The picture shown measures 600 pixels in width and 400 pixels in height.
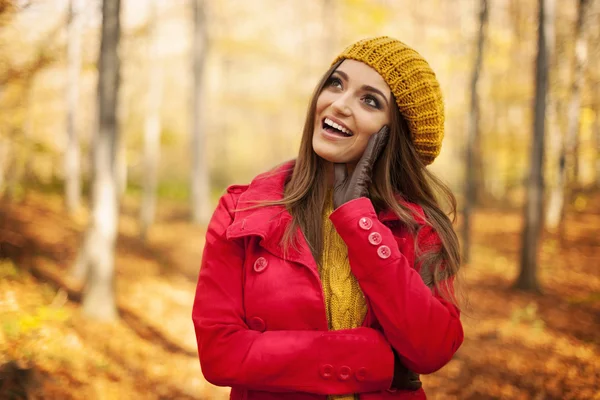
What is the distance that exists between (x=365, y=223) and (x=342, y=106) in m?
0.51

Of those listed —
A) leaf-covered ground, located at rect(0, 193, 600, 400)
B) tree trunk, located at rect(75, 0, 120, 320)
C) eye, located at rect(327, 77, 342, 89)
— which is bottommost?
leaf-covered ground, located at rect(0, 193, 600, 400)

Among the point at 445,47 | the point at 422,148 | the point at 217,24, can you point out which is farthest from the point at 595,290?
the point at 217,24

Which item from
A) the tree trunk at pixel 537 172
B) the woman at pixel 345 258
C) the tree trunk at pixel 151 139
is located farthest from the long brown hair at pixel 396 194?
the tree trunk at pixel 151 139

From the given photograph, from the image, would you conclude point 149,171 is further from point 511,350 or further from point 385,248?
point 385,248

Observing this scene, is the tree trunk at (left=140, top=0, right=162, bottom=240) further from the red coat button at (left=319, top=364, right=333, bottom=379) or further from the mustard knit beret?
the red coat button at (left=319, top=364, right=333, bottom=379)

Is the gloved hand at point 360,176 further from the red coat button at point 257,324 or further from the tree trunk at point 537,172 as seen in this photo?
the tree trunk at point 537,172

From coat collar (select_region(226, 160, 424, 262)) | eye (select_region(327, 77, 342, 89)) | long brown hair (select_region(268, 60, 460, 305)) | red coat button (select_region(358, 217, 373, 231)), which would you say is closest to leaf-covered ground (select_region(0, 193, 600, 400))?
long brown hair (select_region(268, 60, 460, 305))

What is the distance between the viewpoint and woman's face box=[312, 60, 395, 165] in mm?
2043

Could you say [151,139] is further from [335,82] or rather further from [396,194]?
[396,194]

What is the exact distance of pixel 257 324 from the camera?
72.1 inches

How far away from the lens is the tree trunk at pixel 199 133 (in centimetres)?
1586

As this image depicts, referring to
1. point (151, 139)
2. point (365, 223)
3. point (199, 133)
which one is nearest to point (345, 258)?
point (365, 223)

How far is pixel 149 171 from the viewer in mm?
13188

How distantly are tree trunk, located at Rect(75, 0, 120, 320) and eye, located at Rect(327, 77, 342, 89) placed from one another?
16.8 ft
